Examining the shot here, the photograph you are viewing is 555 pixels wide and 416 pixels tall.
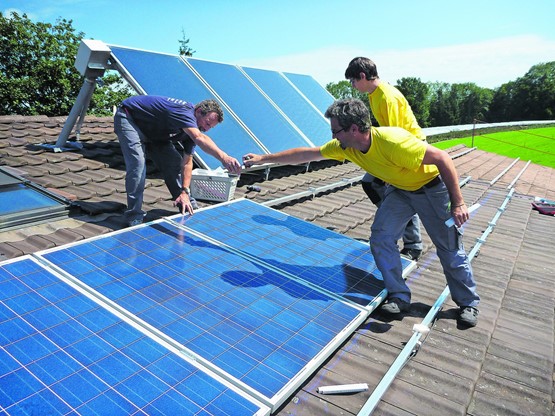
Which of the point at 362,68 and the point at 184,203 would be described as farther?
the point at 362,68

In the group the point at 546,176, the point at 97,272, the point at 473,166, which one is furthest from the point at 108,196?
the point at 546,176

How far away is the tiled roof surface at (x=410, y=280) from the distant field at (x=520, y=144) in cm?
3168

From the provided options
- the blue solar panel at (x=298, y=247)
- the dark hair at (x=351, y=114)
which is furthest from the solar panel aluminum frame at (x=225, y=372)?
the dark hair at (x=351, y=114)

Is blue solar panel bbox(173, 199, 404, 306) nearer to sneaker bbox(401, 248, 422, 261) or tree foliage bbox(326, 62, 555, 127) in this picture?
sneaker bbox(401, 248, 422, 261)

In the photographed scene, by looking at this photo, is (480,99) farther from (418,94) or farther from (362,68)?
(362,68)

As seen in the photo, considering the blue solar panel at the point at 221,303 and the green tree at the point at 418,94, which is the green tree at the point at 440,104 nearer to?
the green tree at the point at 418,94

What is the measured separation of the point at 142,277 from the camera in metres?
2.87

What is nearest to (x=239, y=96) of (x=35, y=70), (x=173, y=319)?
(x=173, y=319)

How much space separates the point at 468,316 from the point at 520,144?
43079 mm

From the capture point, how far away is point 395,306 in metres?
3.33

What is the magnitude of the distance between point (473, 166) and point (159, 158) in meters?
10.7

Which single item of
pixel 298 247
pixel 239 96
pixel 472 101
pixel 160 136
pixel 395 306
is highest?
pixel 239 96

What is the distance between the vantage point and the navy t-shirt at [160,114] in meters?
4.38

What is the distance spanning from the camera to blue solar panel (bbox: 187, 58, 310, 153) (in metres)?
6.93
